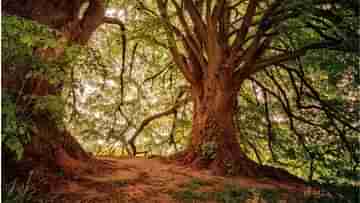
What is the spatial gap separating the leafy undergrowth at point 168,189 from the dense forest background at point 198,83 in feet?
1.57

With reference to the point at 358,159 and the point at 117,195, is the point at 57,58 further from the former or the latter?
the point at 358,159

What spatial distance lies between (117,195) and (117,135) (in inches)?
214

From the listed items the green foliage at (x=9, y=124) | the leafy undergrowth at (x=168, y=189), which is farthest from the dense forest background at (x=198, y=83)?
the leafy undergrowth at (x=168, y=189)

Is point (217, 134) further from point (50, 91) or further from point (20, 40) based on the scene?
point (20, 40)

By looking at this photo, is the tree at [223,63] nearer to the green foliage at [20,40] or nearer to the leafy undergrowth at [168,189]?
the leafy undergrowth at [168,189]

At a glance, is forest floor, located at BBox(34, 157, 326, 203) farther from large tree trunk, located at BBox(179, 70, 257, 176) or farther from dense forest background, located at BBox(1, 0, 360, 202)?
dense forest background, located at BBox(1, 0, 360, 202)

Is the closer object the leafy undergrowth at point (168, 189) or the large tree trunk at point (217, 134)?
the leafy undergrowth at point (168, 189)

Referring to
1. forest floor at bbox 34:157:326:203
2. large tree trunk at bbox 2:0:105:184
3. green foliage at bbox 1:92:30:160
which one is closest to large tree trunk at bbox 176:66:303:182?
forest floor at bbox 34:157:326:203

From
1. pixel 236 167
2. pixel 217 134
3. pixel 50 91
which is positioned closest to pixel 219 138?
pixel 217 134

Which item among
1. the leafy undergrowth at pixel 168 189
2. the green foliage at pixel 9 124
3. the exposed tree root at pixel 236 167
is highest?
the green foliage at pixel 9 124

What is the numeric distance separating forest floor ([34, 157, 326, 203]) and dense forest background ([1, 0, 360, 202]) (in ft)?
1.76

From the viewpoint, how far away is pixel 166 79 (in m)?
12.2

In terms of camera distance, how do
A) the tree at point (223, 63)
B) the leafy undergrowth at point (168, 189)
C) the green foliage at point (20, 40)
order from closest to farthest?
the green foliage at point (20, 40) < the leafy undergrowth at point (168, 189) < the tree at point (223, 63)

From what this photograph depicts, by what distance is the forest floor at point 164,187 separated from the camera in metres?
5.49
